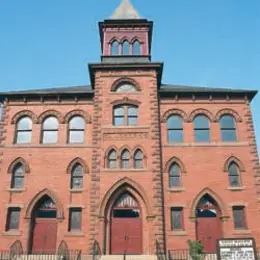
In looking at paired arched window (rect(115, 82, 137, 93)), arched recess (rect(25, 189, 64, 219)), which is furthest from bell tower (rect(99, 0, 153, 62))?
arched recess (rect(25, 189, 64, 219))

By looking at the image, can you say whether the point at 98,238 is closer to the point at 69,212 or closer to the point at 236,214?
the point at 69,212

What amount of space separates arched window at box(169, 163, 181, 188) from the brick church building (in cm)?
7

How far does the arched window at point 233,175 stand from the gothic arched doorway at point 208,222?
1864mm

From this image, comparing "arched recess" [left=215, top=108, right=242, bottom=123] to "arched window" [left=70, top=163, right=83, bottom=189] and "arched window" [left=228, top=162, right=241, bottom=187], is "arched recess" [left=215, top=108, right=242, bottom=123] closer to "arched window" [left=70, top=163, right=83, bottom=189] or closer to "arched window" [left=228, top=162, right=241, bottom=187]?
"arched window" [left=228, top=162, right=241, bottom=187]

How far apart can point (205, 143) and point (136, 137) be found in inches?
192

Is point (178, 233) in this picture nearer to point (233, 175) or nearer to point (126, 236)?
point (126, 236)

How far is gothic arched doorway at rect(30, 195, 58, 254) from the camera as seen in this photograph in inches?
859

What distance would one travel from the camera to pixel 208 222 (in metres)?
22.4

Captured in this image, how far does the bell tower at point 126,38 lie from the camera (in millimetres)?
28156

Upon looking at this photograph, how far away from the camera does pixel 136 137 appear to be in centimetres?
2331

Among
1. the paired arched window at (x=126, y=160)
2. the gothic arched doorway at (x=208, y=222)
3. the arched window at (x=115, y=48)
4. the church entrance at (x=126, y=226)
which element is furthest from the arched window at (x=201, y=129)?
the arched window at (x=115, y=48)

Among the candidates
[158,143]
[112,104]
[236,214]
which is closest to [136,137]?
[158,143]

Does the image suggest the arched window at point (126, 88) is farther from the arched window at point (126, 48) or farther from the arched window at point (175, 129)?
the arched window at point (126, 48)

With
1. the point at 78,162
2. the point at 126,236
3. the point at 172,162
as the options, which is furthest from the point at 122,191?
the point at 172,162
